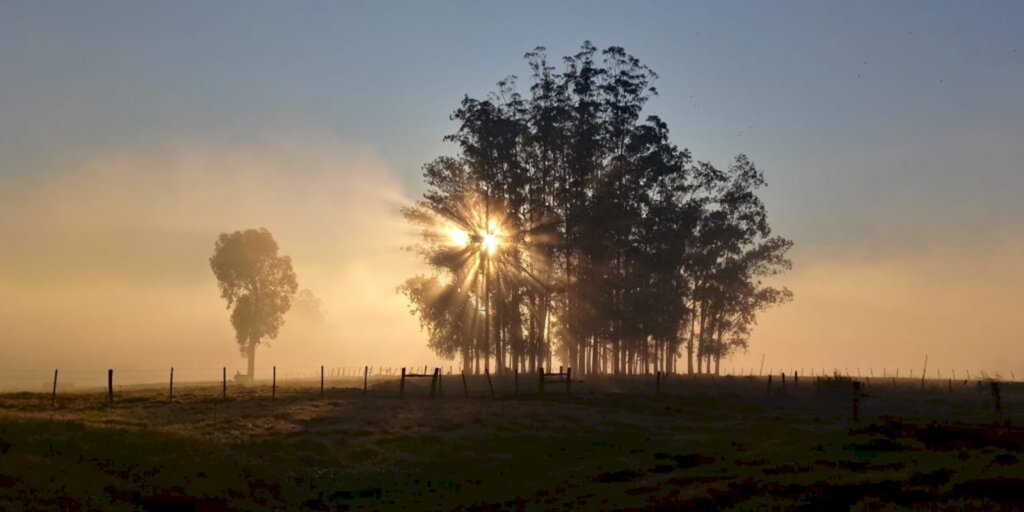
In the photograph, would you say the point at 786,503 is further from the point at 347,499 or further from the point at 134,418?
the point at 134,418

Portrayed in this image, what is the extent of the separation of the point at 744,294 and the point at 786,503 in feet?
261

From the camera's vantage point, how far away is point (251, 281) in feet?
373

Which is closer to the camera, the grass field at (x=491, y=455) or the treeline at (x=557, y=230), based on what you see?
the grass field at (x=491, y=455)

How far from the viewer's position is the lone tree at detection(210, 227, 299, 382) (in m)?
113

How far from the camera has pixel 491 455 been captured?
39406mm

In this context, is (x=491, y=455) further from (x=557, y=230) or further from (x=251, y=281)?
(x=251, y=281)

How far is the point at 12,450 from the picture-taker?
100 ft

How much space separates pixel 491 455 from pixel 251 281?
266 ft

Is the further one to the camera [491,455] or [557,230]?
[557,230]

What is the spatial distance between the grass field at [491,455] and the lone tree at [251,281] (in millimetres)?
54444

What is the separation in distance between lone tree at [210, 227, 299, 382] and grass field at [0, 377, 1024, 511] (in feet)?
179

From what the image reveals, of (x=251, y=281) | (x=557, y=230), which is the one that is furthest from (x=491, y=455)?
(x=251, y=281)

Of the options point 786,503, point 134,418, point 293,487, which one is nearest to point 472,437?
point 293,487

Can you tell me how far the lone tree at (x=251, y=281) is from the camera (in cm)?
11269
